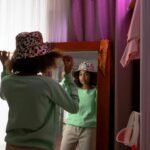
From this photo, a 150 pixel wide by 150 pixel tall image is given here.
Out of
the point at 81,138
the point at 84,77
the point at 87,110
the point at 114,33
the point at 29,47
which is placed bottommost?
the point at 81,138

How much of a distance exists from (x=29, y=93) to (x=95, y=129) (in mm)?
512

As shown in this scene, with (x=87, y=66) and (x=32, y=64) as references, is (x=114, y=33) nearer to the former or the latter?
(x=87, y=66)

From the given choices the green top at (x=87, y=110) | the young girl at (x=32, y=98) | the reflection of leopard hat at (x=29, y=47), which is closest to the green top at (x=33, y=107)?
the young girl at (x=32, y=98)

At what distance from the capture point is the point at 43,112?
1.20 metres

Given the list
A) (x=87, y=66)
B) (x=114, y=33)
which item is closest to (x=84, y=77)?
(x=87, y=66)

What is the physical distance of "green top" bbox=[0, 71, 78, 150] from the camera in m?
1.18

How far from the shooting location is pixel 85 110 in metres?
1.52

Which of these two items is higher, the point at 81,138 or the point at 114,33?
the point at 114,33

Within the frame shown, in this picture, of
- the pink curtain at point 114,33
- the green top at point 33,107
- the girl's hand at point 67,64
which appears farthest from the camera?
the pink curtain at point 114,33

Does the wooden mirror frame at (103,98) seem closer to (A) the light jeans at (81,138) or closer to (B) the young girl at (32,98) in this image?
(A) the light jeans at (81,138)

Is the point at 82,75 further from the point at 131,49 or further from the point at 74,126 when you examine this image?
the point at 131,49

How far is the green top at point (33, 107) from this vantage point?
118cm

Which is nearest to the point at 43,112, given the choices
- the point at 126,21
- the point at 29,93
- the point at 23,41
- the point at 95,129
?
the point at 29,93

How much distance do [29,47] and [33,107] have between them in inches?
10.6
